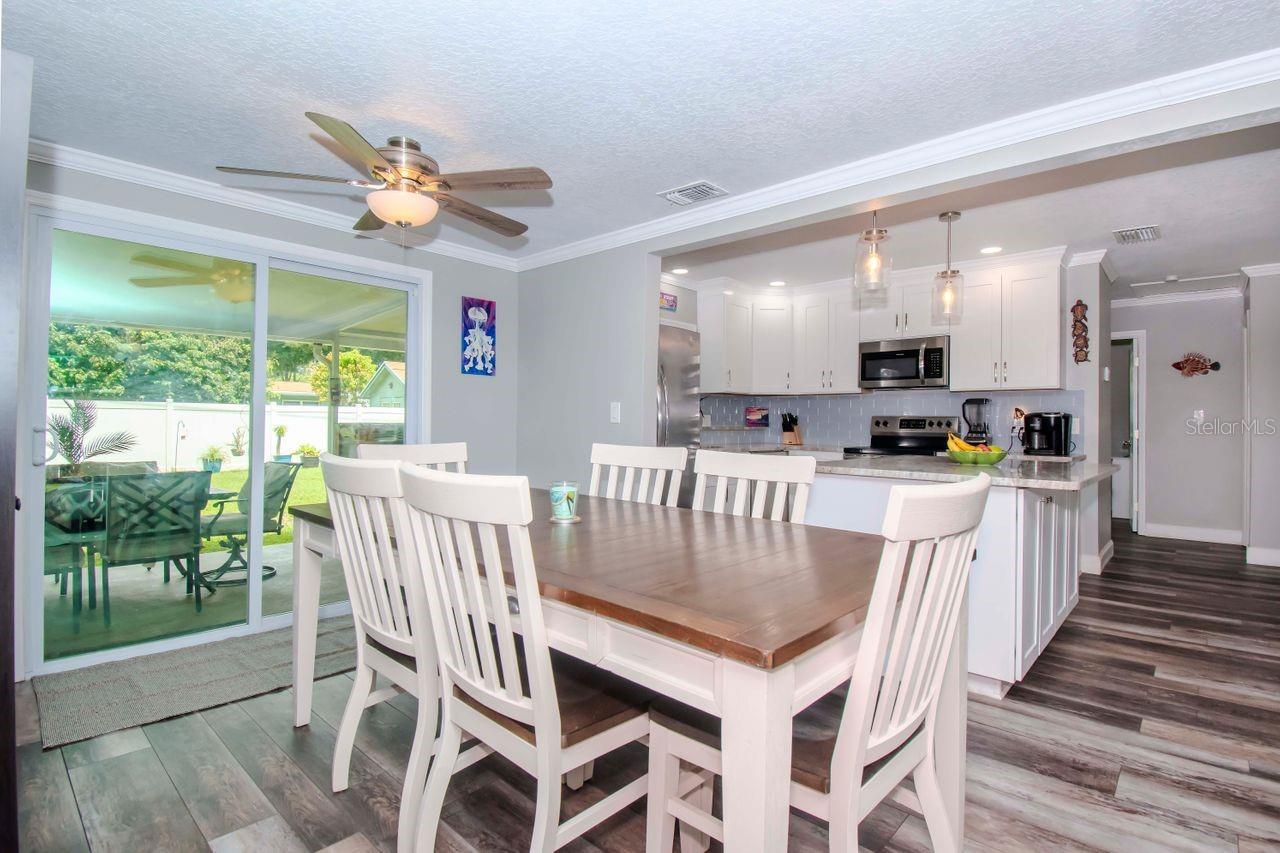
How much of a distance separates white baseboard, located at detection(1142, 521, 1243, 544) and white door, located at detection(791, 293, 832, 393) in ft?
12.0

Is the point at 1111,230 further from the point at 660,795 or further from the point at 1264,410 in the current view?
the point at 660,795

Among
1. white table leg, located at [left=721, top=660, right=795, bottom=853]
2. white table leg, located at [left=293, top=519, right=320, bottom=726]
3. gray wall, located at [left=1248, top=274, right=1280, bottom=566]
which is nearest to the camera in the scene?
white table leg, located at [left=721, top=660, right=795, bottom=853]

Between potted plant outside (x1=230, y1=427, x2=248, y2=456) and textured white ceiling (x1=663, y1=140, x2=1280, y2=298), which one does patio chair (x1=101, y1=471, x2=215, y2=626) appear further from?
textured white ceiling (x1=663, y1=140, x2=1280, y2=298)

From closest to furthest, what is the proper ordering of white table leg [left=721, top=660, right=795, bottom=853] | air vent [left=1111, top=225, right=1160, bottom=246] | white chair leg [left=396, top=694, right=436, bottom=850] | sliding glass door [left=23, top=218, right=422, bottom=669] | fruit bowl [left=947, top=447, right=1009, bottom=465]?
white table leg [left=721, top=660, right=795, bottom=853], white chair leg [left=396, top=694, right=436, bottom=850], sliding glass door [left=23, top=218, right=422, bottom=669], fruit bowl [left=947, top=447, right=1009, bottom=465], air vent [left=1111, top=225, right=1160, bottom=246]

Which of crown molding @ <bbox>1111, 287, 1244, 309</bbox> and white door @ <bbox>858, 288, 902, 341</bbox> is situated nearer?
white door @ <bbox>858, 288, 902, 341</bbox>

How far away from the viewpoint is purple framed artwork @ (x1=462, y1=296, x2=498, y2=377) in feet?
13.3

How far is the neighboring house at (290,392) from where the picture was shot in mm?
3344

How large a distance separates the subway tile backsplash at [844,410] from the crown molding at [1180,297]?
2178mm

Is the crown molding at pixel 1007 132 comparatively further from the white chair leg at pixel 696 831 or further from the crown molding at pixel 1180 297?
the crown molding at pixel 1180 297

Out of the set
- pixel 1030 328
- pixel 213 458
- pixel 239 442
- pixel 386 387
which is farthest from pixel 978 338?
pixel 213 458

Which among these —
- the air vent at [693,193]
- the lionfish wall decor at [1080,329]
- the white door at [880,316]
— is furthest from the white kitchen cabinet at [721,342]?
the lionfish wall decor at [1080,329]

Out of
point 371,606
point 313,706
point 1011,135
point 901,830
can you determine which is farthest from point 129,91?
point 901,830

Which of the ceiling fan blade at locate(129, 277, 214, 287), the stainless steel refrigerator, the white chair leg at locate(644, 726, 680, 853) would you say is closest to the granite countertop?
the stainless steel refrigerator

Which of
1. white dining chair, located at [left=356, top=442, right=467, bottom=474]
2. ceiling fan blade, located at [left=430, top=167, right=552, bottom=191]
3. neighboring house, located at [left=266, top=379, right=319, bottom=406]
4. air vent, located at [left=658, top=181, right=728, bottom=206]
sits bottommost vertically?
white dining chair, located at [left=356, top=442, right=467, bottom=474]
